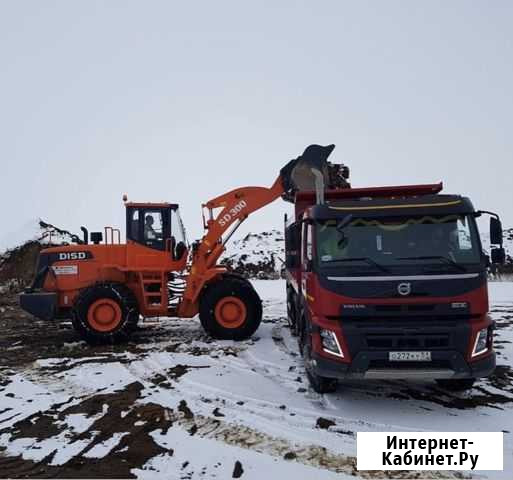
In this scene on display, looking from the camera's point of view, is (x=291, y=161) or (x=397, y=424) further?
(x=291, y=161)

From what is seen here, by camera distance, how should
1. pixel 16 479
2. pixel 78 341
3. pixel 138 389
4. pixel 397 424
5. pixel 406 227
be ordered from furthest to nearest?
pixel 78 341 < pixel 138 389 < pixel 406 227 < pixel 397 424 < pixel 16 479

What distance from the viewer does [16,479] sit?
11.4ft

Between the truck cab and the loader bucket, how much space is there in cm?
A: 307

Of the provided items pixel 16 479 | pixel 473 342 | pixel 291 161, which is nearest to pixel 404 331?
pixel 473 342

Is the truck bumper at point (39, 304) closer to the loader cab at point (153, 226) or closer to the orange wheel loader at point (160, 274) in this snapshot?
the orange wheel loader at point (160, 274)

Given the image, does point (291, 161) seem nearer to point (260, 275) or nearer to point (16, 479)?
point (16, 479)

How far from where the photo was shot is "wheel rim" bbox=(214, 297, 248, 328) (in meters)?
8.44

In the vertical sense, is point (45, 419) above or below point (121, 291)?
below

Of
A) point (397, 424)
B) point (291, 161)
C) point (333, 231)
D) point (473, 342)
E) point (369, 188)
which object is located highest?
point (291, 161)

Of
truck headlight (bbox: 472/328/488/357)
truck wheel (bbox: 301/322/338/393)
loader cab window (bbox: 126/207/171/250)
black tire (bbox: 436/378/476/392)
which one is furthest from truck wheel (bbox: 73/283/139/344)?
truck headlight (bbox: 472/328/488/357)

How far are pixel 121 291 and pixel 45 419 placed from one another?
372 cm

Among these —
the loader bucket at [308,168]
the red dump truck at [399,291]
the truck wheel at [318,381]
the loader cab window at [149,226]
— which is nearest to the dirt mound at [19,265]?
the loader cab window at [149,226]

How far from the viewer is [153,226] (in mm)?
8766

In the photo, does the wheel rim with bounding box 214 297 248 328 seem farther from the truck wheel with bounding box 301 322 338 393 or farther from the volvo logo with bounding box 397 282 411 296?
the volvo logo with bounding box 397 282 411 296
